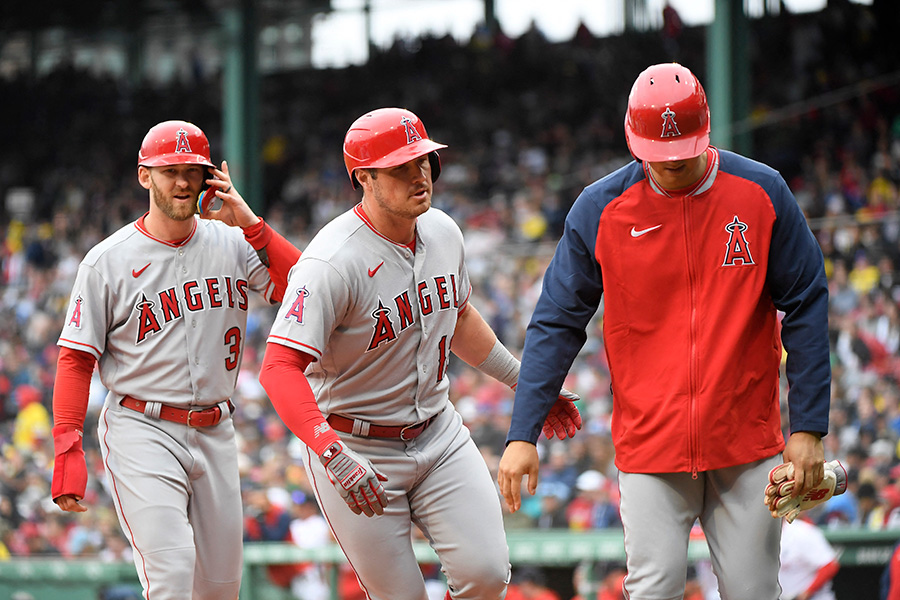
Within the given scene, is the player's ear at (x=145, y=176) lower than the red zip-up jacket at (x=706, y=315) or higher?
higher

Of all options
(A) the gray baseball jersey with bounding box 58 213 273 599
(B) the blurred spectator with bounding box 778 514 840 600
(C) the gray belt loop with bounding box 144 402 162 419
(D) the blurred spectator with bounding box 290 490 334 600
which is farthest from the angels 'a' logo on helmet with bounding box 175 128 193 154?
(B) the blurred spectator with bounding box 778 514 840 600

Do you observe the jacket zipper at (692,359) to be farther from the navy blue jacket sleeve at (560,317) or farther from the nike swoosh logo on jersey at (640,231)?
the navy blue jacket sleeve at (560,317)

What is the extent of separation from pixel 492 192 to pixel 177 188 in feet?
37.9

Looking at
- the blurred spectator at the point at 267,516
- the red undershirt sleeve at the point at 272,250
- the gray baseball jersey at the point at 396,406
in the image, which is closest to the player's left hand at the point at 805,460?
the gray baseball jersey at the point at 396,406

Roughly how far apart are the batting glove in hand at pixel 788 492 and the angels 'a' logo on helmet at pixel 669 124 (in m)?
0.96

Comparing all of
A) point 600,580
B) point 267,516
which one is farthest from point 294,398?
point 267,516

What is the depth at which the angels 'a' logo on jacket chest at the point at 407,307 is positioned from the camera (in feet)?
11.4

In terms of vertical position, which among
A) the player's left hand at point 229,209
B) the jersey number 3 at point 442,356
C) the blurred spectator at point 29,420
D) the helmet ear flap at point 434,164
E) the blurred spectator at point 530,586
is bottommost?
the blurred spectator at point 29,420

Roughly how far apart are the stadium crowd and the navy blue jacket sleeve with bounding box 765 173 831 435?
3470 millimetres

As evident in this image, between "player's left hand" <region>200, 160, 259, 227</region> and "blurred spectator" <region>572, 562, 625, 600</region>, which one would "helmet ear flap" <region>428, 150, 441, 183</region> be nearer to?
"player's left hand" <region>200, 160, 259, 227</region>

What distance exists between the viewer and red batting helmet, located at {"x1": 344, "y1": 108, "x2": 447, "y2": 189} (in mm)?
3402

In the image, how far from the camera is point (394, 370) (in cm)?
356

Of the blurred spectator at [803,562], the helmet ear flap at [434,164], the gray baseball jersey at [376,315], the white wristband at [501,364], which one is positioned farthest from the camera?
the blurred spectator at [803,562]

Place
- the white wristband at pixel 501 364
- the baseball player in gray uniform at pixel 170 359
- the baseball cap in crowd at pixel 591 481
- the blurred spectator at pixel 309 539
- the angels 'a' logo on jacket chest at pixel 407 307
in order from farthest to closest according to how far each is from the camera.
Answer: the baseball cap in crowd at pixel 591 481
the blurred spectator at pixel 309 539
the white wristband at pixel 501 364
the baseball player in gray uniform at pixel 170 359
the angels 'a' logo on jacket chest at pixel 407 307
